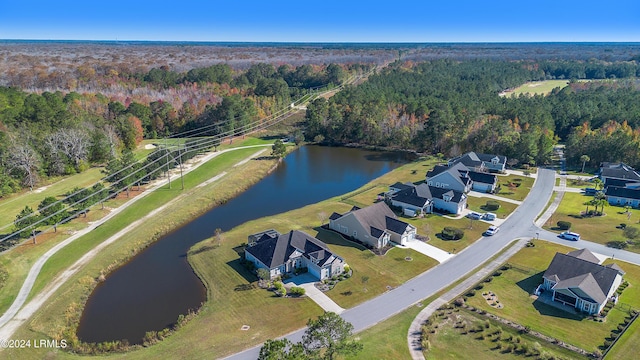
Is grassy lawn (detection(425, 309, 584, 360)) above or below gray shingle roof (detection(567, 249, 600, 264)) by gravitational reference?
below

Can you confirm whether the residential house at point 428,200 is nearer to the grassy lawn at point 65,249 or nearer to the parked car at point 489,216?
the parked car at point 489,216

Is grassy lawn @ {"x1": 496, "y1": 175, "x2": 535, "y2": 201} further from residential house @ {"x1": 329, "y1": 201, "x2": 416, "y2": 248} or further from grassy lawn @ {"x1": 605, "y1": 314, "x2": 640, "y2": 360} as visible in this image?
grassy lawn @ {"x1": 605, "y1": 314, "x2": 640, "y2": 360}

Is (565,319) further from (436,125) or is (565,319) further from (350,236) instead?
(436,125)

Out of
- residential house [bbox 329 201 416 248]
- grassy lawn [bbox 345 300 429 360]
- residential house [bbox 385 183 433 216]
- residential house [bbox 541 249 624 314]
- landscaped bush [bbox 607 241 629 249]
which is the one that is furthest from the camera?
residential house [bbox 385 183 433 216]

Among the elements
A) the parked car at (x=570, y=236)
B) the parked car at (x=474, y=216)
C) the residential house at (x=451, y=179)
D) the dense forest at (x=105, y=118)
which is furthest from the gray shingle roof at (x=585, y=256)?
the dense forest at (x=105, y=118)

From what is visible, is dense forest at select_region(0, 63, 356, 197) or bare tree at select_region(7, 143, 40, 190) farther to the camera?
dense forest at select_region(0, 63, 356, 197)

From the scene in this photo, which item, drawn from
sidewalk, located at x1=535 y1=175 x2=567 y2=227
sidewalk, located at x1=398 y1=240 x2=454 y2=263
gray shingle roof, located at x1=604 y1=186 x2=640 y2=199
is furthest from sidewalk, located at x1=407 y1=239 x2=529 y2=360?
→ gray shingle roof, located at x1=604 y1=186 x2=640 y2=199

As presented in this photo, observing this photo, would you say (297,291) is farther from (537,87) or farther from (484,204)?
(537,87)
